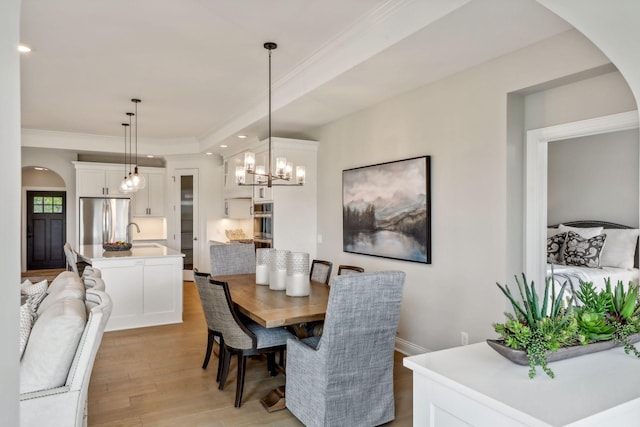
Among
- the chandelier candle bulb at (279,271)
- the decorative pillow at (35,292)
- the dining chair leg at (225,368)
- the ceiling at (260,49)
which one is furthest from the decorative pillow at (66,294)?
the ceiling at (260,49)

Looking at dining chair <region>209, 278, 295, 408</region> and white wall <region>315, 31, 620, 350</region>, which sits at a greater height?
white wall <region>315, 31, 620, 350</region>

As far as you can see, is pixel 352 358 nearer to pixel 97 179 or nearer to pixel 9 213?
pixel 9 213

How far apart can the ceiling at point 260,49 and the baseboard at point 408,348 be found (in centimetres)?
239

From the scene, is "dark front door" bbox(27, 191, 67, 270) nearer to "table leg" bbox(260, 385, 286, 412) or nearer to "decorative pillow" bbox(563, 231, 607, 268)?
"table leg" bbox(260, 385, 286, 412)

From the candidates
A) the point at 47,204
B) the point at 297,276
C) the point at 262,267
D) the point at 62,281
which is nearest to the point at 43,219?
the point at 47,204

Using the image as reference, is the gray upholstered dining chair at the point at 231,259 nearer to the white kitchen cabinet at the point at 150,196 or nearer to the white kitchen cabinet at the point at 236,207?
the white kitchen cabinet at the point at 236,207

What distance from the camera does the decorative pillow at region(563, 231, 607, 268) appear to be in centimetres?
455

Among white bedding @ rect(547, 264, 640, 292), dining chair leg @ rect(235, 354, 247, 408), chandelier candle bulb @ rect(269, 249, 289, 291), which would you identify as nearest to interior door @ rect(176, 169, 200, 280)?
chandelier candle bulb @ rect(269, 249, 289, 291)

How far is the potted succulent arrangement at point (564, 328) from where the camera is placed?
1337 mm

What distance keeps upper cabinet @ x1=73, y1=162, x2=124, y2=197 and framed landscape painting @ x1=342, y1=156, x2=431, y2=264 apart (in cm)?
535

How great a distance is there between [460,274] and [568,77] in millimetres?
1642

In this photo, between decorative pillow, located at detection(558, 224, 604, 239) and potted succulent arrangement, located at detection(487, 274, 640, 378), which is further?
decorative pillow, located at detection(558, 224, 604, 239)

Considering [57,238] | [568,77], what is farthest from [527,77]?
[57,238]

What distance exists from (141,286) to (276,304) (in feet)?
9.22
